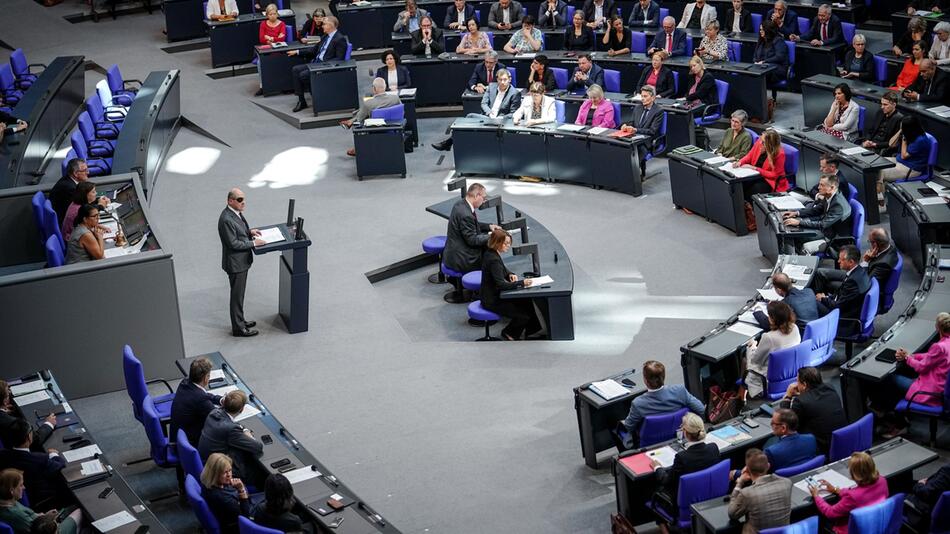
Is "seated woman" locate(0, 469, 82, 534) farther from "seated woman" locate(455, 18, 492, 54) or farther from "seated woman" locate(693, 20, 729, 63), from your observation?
"seated woman" locate(693, 20, 729, 63)

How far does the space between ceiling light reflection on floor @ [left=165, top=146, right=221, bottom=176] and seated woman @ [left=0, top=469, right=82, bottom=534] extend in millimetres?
9377

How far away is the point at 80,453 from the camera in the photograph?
894 cm

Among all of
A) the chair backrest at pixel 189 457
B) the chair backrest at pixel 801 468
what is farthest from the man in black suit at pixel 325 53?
the chair backrest at pixel 801 468

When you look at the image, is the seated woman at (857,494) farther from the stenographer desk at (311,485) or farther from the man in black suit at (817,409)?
the stenographer desk at (311,485)

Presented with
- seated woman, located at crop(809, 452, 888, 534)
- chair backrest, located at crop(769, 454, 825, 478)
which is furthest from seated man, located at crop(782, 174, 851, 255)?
seated woman, located at crop(809, 452, 888, 534)

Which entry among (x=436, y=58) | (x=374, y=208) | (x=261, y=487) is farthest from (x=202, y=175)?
(x=261, y=487)

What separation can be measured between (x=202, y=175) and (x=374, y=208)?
2.97 meters

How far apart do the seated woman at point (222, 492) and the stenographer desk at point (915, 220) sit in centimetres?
766

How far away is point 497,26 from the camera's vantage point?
1998 centimetres

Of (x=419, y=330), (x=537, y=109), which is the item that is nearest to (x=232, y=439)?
(x=419, y=330)

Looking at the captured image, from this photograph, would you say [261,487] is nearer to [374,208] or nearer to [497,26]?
[374,208]

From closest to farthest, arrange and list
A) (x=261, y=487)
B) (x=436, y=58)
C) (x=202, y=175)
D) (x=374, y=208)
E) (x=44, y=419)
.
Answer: (x=261, y=487)
(x=44, y=419)
(x=374, y=208)
(x=202, y=175)
(x=436, y=58)

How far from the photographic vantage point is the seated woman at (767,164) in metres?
13.5

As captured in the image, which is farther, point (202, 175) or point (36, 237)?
point (202, 175)
